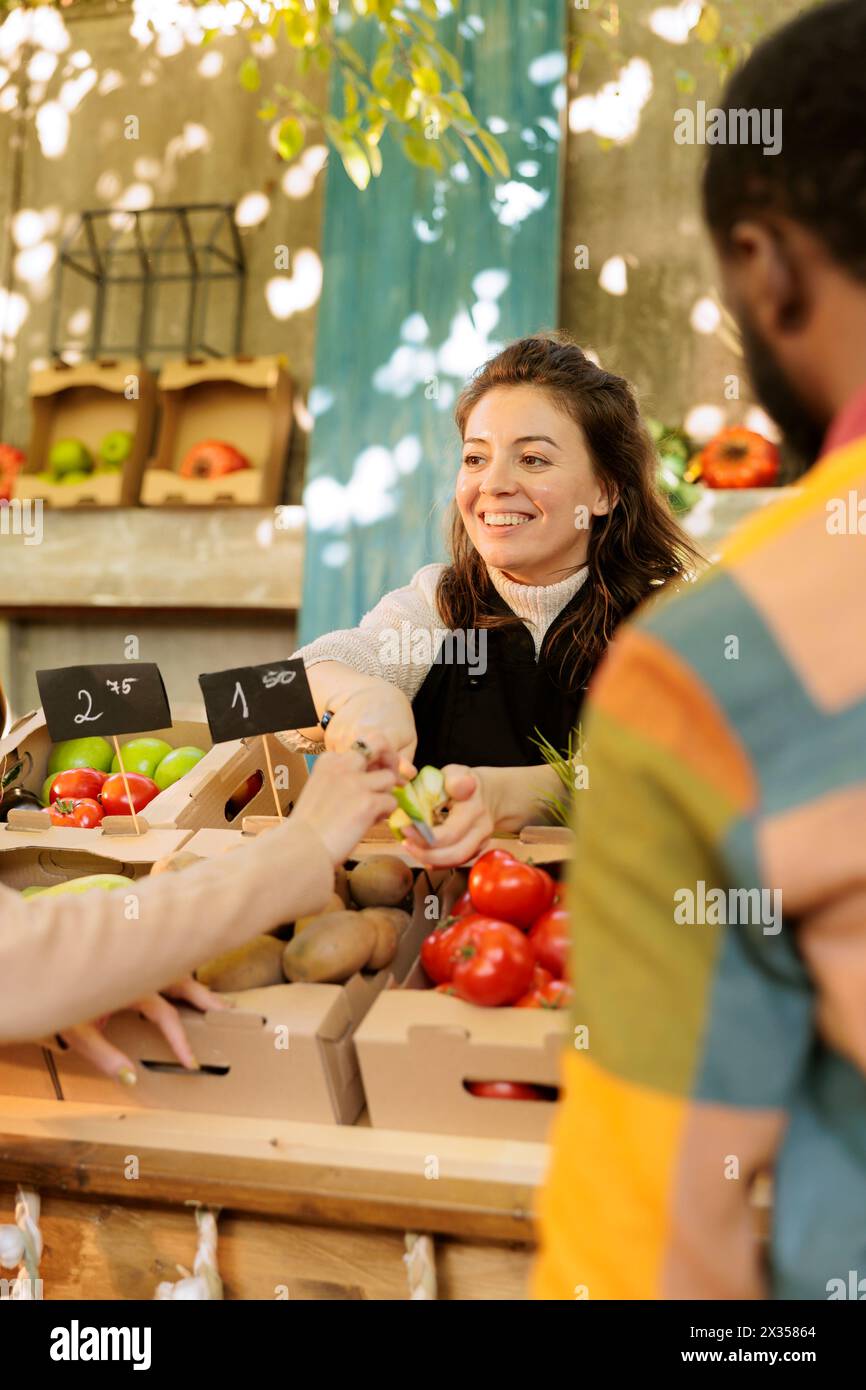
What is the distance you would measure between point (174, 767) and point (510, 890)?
0.93m

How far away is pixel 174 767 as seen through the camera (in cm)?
190

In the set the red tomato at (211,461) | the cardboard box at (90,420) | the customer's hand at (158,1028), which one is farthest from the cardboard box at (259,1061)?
the cardboard box at (90,420)

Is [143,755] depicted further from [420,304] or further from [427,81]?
[420,304]

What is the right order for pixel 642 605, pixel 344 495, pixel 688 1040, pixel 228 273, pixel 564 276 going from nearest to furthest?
pixel 688 1040
pixel 642 605
pixel 344 495
pixel 564 276
pixel 228 273

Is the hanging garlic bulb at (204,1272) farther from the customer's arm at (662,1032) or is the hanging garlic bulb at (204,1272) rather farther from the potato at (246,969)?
the customer's arm at (662,1032)

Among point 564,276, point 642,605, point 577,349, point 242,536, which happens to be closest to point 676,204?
point 564,276

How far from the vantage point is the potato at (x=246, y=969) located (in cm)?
104

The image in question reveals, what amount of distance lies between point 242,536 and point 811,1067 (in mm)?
3601

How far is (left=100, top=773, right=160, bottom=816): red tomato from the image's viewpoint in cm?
169

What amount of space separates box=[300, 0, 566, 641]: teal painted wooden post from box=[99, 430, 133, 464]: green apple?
31.7 inches

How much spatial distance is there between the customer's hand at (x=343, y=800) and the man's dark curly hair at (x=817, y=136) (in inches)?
26.7

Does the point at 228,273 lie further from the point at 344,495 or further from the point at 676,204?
the point at 676,204
